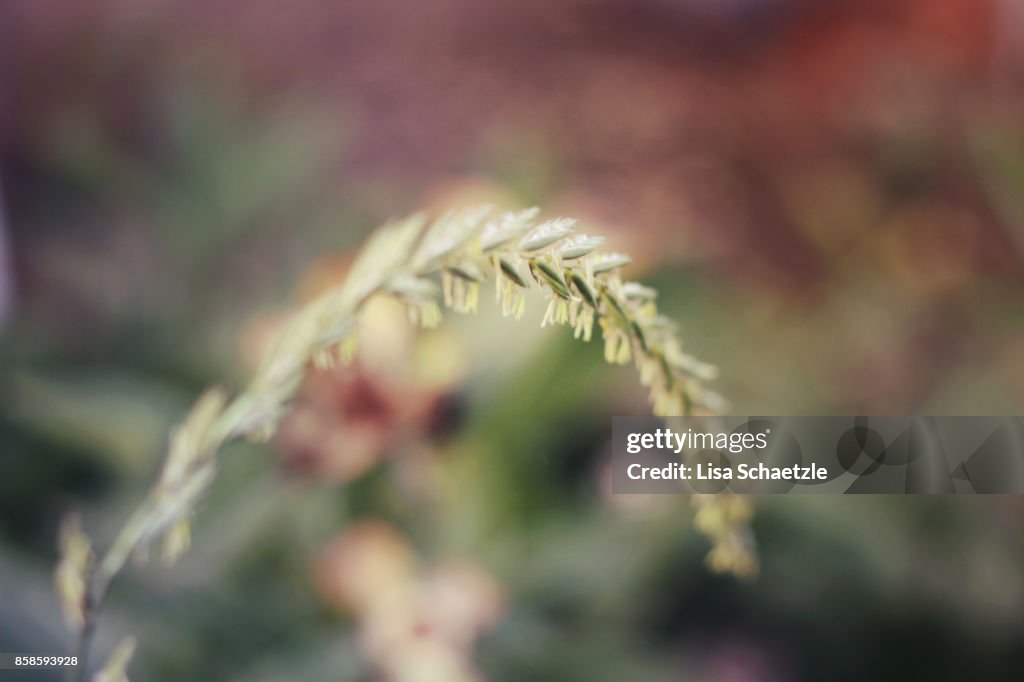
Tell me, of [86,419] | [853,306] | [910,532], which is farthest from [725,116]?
[86,419]

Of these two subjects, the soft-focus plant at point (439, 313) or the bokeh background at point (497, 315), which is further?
the bokeh background at point (497, 315)

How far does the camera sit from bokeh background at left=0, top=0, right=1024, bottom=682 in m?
0.62

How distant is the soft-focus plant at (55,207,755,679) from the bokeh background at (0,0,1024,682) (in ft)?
1.35

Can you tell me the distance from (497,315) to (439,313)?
17.9 inches

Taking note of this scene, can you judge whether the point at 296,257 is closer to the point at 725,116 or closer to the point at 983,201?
the point at 725,116

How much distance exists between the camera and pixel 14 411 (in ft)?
2.14

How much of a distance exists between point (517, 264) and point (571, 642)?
47 cm

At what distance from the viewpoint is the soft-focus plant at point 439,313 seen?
20cm

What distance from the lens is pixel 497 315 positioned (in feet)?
2.20

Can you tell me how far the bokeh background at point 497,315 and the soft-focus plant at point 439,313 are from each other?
410 millimetres

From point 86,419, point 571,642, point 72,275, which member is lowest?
point 571,642

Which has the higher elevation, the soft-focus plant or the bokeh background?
the bokeh background

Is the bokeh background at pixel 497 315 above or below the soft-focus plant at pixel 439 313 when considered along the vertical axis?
above

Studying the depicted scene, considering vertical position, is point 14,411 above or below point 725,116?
below
